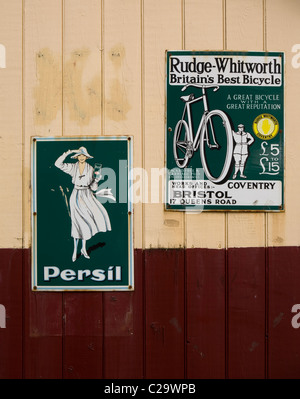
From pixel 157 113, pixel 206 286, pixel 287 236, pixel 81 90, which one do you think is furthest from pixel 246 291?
pixel 81 90

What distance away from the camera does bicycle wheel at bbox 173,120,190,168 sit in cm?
193

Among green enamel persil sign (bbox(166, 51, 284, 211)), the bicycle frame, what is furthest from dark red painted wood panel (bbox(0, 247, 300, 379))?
the bicycle frame

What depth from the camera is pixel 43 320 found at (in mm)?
1941

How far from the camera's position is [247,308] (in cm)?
195

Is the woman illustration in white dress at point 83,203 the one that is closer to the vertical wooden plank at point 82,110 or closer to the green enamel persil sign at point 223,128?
the vertical wooden plank at point 82,110

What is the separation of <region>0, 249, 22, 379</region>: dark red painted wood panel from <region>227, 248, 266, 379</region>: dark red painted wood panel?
0.94 meters

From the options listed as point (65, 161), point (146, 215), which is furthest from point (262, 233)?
point (65, 161)

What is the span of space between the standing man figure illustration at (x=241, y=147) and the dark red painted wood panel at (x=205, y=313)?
15.1 inches

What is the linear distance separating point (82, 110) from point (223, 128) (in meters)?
0.64

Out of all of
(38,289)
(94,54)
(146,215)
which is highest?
(94,54)

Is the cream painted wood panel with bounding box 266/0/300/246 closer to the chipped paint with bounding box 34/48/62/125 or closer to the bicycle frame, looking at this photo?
the bicycle frame

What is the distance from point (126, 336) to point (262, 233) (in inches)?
30.2

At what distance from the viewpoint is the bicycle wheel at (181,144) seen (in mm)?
1933

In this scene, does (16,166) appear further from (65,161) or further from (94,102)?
(94,102)
